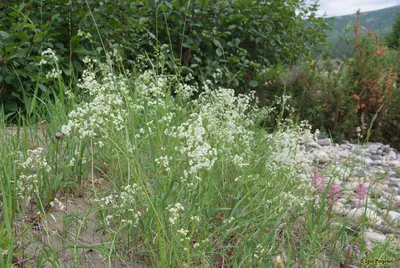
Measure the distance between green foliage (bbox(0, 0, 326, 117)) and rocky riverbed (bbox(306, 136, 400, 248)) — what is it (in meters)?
1.28

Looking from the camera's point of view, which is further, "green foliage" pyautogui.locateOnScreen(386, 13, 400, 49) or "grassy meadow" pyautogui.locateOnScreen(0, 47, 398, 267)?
"green foliage" pyautogui.locateOnScreen(386, 13, 400, 49)

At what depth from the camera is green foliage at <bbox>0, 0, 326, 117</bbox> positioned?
359 centimetres

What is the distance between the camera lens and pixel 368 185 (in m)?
3.72

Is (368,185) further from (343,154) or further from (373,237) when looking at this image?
(343,154)

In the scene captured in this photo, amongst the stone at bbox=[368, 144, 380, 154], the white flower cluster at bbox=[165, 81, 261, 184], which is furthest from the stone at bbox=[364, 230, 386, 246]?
the stone at bbox=[368, 144, 380, 154]

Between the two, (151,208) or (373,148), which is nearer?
(151,208)

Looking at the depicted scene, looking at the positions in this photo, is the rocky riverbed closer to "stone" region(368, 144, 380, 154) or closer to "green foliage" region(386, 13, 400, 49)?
"stone" region(368, 144, 380, 154)

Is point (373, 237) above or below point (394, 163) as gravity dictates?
above

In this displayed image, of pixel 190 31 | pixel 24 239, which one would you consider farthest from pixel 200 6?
pixel 24 239

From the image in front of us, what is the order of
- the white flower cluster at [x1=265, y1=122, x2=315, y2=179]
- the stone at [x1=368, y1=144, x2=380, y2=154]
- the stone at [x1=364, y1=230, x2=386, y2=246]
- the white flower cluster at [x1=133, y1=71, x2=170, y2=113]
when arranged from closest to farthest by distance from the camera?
1. the white flower cluster at [x1=133, y1=71, x2=170, y2=113]
2. the white flower cluster at [x1=265, y1=122, x2=315, y2=179]
3. the stone at [x1=364, y1=230, x2=386, y2=246]
4. the stone at [x1=368, y1=144, x2=380, y2=154]

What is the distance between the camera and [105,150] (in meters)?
2.69

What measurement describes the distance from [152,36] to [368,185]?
214 centimetres

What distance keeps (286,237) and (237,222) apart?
40 centimetres

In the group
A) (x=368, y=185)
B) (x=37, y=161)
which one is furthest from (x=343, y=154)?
(x=37, y=161)
